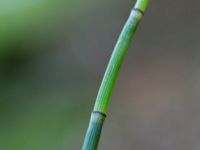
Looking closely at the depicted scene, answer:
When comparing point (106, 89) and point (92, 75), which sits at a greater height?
point (92, 75)

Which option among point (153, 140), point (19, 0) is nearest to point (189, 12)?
point (153, 140)

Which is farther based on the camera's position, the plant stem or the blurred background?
the blurred background

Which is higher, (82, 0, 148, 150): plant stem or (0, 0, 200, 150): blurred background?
(0, 0, 200, 150): blurred background

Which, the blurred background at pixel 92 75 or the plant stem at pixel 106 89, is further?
the blurred background at pixel 92 75

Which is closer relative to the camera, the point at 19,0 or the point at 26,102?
the point at 19,0

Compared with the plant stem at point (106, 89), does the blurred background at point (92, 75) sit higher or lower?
higher

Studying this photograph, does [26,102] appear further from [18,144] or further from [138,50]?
[138,50]

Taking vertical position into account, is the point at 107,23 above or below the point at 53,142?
above

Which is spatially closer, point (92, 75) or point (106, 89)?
point (106, 89)
